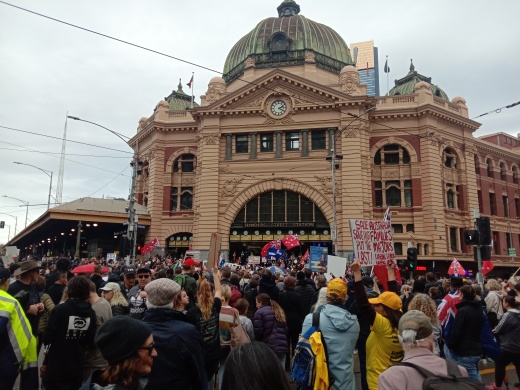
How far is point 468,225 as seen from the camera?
39781 millimetres

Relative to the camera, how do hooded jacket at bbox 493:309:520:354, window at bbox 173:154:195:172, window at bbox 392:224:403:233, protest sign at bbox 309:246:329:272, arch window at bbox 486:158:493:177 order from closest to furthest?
hooded jacket at bbox 493:309:520:354
protest sign at bbox 309:246:329:272
window at bbox 392:224:403:233
window at bbox 173:154:195:172
arch window at bbox 486:158:493:177

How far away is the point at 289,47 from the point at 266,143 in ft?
42.3

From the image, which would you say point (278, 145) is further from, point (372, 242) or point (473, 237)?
point (372, 242)

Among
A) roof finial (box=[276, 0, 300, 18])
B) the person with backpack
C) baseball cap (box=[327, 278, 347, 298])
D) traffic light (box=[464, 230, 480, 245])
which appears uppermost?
roof finial (box=[276, 0, 300, 18])

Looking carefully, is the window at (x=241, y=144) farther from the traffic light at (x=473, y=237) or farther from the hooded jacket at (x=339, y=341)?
the hooded jacket at (x=339, y=341)

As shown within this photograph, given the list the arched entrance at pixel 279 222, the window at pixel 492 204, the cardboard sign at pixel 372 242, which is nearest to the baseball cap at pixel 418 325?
the cardboard sign at pixel 372 242

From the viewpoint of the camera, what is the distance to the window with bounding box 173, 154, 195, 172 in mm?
44062

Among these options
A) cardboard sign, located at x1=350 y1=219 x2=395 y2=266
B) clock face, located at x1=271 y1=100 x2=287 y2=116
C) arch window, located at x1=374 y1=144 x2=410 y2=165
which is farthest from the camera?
clock face, located at x1=271 y1=100 x2=287 y2=116

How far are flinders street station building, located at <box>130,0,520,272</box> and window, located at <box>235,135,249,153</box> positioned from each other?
10cm

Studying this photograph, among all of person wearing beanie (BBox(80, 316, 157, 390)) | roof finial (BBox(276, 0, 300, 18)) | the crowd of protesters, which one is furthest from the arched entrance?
person wearing beanie (BBox(80, 316, 157, 390))

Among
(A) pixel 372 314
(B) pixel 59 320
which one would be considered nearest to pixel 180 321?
(B) pixel 59 320

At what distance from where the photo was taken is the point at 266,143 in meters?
40.3

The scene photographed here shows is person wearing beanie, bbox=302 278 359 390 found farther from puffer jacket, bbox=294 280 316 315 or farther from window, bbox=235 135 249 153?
window, bbox=235 135 249 153

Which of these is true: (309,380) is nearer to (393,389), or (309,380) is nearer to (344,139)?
(393,389)
